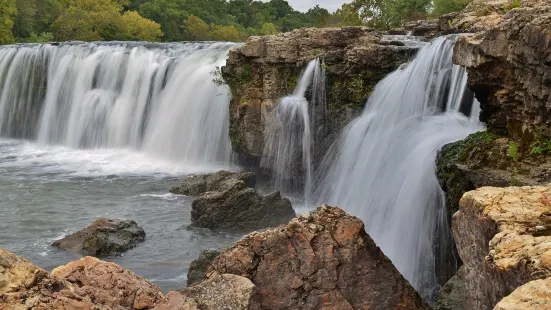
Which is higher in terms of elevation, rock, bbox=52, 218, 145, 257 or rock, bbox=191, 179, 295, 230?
rock, bbox=191, 179, 295, 230

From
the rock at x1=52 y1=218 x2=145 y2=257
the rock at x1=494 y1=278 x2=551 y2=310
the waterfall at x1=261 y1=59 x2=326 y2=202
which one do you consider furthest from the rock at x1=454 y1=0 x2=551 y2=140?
the rock at x1=52 y1=218 x2=145 y2=257

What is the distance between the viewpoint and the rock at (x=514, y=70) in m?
8.04

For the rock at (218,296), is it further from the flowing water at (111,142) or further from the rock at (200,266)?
the flowing water at (111,142)

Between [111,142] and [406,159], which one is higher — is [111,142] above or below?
below

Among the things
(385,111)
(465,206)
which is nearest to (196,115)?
(385,111)

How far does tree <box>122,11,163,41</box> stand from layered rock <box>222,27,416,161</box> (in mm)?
29758

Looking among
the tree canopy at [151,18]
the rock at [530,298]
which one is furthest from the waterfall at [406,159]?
the tree canopy at [151,18]

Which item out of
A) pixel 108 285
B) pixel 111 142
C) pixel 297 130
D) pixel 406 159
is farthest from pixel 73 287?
pixel 111 142

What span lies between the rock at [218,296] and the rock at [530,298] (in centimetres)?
307

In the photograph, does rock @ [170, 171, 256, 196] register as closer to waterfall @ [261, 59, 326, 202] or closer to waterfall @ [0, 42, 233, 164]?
waterfall @ [261, 59, 326, 202]

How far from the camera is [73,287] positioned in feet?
19.2

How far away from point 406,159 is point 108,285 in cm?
→ 742

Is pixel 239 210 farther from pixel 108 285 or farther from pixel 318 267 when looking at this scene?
pixel 108 285

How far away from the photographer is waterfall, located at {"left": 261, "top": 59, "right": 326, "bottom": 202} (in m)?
16.6
